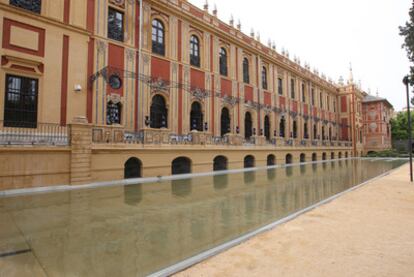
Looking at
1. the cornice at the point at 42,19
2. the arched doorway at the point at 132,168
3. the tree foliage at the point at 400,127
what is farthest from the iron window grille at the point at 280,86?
the tree foliage at the point at 400,127

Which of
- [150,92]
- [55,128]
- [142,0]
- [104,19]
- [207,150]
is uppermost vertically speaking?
[142,0]

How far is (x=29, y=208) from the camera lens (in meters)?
6.80

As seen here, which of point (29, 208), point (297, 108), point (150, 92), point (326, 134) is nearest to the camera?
point (29, 208)

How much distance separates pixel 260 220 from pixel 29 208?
626cm

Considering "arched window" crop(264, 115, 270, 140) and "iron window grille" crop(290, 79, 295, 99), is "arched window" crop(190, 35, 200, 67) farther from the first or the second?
"iron window grille" crop(290, 79, 295, 99)

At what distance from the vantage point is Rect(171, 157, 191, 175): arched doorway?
14.7 m

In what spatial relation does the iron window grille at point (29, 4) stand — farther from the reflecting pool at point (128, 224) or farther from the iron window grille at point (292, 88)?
the iron window grille at point (292, 88)

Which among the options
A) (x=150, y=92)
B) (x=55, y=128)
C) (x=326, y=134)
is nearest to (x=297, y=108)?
(x=326, y=134)

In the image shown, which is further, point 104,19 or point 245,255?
point 104,19

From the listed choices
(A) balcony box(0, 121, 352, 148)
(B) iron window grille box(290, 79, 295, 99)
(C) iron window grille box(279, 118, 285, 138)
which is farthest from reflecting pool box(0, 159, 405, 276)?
(B) iron window grille box(290, 79, 295, 99)

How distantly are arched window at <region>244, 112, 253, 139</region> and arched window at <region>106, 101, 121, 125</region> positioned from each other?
11.6 meters

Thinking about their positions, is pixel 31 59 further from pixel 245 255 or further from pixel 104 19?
pixel 245 255

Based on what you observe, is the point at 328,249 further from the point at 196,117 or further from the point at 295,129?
the point at 295,129

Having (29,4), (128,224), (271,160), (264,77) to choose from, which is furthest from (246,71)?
(128,224)
